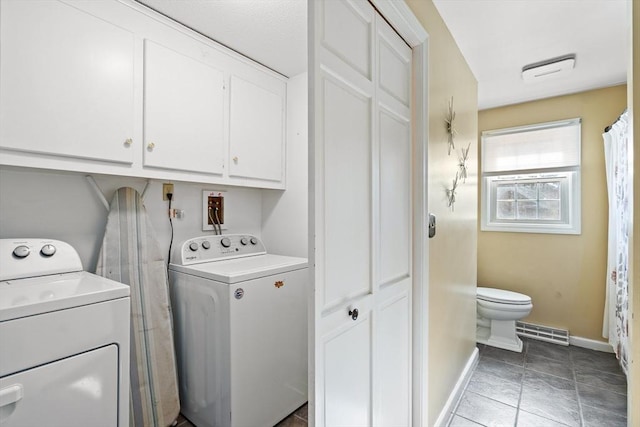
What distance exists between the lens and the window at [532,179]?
111 inches

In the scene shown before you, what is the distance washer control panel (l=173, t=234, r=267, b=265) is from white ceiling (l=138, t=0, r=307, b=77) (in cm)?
129

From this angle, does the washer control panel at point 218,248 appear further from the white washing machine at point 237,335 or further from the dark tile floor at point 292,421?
the dark tile floor at point 292,421

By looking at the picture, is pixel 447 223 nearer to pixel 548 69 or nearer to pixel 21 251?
→ pixel 548 69

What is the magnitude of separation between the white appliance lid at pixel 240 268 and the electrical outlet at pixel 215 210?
0.34m

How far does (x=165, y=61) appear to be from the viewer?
5.48 feet

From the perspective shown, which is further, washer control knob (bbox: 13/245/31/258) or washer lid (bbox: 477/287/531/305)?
washer lid (bbox: 477/287/531/305)

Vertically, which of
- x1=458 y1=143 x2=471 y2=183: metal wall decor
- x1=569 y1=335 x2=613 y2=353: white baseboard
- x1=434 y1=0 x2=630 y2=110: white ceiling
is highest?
x1=434 y1=0 x2=630 y2=110: white ceiling

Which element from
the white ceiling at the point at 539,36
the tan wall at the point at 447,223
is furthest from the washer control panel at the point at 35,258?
the white ceiling at the point at 539,36

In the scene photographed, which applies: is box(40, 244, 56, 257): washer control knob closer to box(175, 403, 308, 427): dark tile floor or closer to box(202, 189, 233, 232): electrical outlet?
box(202, 189, 233, 232): electrical outlet

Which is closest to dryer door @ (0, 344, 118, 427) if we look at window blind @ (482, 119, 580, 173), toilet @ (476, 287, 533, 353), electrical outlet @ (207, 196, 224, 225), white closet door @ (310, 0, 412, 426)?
white closet door @ (310, 0, 412, 426)

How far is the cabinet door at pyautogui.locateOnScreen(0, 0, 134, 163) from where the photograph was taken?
1.19 m

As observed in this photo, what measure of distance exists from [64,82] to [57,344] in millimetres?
1082

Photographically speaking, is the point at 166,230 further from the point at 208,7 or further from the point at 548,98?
the point at 548,98

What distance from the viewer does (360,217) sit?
1.11 meters
